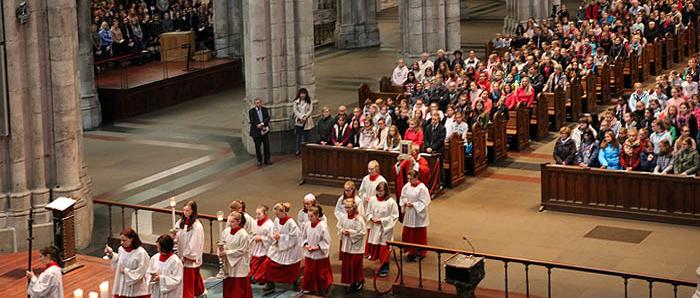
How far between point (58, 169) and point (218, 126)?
1029 cm

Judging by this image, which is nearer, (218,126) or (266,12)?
(266,12)

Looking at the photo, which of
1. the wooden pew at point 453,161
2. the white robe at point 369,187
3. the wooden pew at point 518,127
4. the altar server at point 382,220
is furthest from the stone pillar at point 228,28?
the altar server at point 382,220

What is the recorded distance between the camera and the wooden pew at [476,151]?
1004 inches

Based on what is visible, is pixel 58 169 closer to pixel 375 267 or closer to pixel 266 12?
pixel 375 267

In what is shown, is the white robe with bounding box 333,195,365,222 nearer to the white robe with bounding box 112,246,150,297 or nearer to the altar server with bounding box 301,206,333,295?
the altar server with bounding box 301,206,333,295

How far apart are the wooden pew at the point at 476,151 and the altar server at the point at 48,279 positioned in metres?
10.9

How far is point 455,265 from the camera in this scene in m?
17.5

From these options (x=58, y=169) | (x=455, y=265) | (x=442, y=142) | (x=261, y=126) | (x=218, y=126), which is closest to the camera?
(x=455, y=265)

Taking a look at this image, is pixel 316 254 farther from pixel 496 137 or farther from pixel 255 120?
pixel 496 137

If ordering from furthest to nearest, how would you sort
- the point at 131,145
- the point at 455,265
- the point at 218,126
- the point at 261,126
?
the point at 218,126 < the point at 131,145 < the point at 261,126 < the point at 455,265

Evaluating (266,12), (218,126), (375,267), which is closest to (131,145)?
(218,126)

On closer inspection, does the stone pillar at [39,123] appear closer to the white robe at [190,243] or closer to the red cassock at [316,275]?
the white robe at [190,243]

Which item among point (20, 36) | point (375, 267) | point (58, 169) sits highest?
point (20, 36)

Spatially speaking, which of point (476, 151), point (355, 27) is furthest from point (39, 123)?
point (355, 27)
